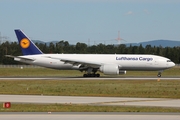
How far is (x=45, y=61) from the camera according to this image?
58.2 meters

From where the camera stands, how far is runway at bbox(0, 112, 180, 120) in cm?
1872

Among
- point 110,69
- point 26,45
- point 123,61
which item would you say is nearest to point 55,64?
point 26,45

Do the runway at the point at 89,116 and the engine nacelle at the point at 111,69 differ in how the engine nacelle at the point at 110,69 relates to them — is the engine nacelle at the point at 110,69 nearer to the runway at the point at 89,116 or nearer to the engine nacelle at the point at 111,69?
the engine nacelle at the point at 111,69

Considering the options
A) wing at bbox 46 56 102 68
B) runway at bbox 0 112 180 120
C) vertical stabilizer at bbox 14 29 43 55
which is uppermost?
vertical stabilizer at bbox 14 29 43 55

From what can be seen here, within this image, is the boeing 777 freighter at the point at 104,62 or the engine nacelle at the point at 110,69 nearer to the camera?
the engine nacelle at the point at 110,69

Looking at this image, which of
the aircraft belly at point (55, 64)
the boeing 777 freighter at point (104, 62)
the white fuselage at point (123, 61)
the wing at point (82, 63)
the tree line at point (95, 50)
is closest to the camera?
the wing at point (82, 63)

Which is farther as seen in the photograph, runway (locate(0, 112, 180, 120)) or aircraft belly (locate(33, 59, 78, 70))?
aircraft belly (locate(33, 59, 78, 70))

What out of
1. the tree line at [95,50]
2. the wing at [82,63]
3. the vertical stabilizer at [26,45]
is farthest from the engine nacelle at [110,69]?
the tree line at [95,50]

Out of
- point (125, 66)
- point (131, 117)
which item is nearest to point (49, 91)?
point (131, 117)

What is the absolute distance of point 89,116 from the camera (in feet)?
63.9

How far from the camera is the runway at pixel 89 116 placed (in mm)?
18719

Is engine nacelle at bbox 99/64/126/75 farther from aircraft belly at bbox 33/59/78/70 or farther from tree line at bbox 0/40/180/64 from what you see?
tree line at bbox 0/40/180/64

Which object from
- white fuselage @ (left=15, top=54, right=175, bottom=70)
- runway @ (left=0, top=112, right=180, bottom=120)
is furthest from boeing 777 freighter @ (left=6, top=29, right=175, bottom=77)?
runway @ (left=0, top=112, right=180, bottom=120)

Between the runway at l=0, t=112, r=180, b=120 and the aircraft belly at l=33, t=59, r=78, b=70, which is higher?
the aircraft belly at l=33, t=59, r=78, b=70
